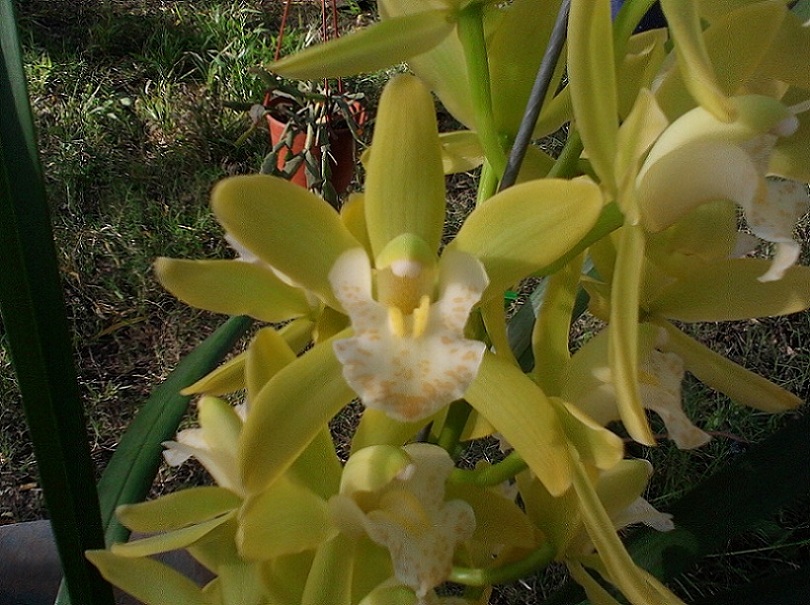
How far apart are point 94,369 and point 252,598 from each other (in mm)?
1152

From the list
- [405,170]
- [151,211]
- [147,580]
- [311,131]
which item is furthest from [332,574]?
[151,211]

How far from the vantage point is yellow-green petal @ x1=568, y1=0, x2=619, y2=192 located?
39cm

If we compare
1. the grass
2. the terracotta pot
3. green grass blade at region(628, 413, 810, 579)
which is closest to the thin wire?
green grass blade at region(628, 413, 810, 579)

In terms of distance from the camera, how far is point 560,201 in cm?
42

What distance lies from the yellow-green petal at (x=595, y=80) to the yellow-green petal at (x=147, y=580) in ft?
1.34

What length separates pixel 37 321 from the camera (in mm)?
539

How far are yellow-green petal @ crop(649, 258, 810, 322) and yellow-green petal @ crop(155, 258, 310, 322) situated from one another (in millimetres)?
245

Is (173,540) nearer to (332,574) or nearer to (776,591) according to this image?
(332,574)

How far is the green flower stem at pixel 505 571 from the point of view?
523mm

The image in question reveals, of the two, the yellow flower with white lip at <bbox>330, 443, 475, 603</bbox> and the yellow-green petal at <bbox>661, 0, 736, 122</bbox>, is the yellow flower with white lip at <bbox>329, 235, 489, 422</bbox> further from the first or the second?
the yellow-green petal at <bbox>661, 0, 736, 122</bbox>

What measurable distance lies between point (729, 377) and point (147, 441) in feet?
1.77

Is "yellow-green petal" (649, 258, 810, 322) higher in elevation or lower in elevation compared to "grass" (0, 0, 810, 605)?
higher

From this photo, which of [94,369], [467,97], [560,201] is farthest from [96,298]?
[560,201]

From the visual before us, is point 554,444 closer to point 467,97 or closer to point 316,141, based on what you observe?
point 467,97
